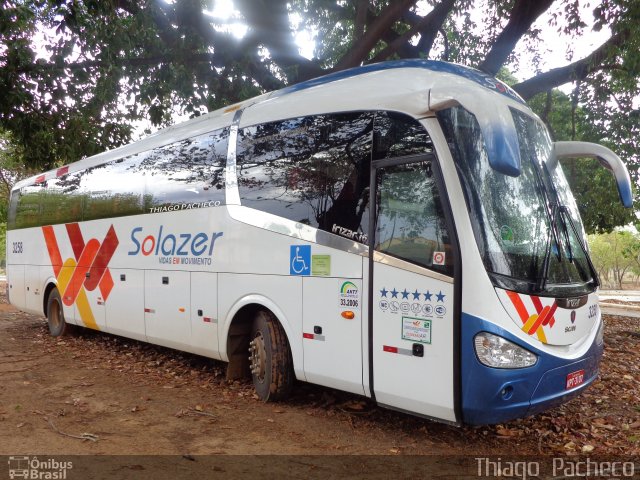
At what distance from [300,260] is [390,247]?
1.17 metres

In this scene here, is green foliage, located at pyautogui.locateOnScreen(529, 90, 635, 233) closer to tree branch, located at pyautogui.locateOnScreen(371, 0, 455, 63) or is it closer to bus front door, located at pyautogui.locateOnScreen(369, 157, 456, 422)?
tree branch, located at pyautogui.locateOnScreen(371, 0, 455, 63)

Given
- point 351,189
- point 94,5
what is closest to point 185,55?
point 94,5

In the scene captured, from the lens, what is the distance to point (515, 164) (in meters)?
3.88

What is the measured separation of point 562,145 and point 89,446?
572 cm

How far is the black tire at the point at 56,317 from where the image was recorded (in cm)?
1095

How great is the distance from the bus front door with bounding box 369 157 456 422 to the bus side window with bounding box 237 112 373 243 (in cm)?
Answer: 29

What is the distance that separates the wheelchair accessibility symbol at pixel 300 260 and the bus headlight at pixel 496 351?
1926 millimetres

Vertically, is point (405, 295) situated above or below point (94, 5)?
below

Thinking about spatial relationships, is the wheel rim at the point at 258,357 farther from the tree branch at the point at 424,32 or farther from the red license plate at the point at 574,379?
the tree branch at the point at 424,32

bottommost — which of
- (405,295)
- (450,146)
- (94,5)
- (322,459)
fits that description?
(322,459)

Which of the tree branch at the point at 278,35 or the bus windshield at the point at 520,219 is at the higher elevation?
A: the tree branch at the point at 278,35

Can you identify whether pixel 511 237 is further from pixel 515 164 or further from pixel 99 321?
pixel 99 321

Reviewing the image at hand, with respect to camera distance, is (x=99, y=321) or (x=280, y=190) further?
(x=99, y=321)

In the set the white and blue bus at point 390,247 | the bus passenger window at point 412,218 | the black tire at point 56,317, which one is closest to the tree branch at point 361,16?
the white and blue bus at point 390,247
